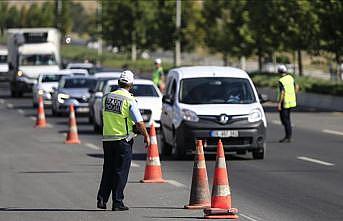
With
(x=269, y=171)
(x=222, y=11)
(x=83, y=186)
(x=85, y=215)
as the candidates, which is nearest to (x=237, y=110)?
(x=269, y=171)

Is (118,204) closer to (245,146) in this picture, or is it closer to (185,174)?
(185,174)

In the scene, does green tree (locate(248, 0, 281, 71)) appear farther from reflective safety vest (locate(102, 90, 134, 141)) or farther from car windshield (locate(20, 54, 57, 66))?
reflective safety vest (locate(102, 90, 134, 141))

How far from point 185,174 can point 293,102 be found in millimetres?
7774

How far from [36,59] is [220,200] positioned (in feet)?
135

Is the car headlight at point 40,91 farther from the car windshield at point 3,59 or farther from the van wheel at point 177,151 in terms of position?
the car windshield at point 3,59

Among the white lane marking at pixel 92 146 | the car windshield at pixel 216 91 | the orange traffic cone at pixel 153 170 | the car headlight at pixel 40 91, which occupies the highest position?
the car windshield at pixel 216 91

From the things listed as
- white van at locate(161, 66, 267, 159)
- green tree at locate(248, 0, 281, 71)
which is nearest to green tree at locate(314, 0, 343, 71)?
green tree at locate(248, 0, 281, 71)

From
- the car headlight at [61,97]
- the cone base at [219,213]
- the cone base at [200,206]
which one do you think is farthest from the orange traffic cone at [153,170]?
the car headlight at [61,97]

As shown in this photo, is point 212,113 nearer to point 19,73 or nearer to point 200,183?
point 200,183

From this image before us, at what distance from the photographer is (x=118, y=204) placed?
12.8 m

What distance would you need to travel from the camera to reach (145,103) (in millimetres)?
28078

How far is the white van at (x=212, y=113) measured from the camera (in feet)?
64.5

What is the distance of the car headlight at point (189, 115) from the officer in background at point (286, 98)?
514 centimetres

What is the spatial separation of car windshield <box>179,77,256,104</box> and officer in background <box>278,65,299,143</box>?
381cm
